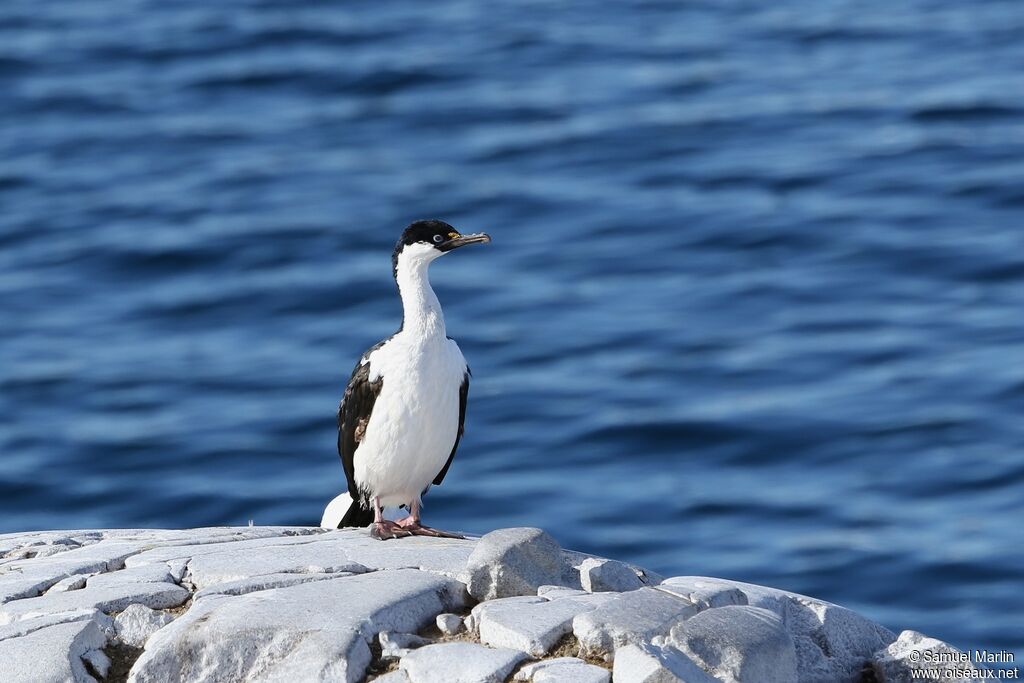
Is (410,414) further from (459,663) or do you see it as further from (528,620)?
(459,663)

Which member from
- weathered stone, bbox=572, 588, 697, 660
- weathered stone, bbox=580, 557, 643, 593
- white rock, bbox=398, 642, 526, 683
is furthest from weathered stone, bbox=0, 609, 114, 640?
weathered stone, bbox=580, 557, 643, 593

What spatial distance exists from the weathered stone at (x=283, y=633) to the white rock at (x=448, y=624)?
0.18ft

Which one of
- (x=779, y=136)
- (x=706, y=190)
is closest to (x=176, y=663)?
(x=706, y=190)

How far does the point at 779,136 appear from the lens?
20.8 meters

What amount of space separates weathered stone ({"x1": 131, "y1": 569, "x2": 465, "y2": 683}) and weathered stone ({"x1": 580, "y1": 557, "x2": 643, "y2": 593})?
78 cm

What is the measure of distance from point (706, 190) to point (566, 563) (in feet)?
40.7

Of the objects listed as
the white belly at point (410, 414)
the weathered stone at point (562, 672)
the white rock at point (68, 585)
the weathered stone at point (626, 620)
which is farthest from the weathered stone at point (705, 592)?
the white rock at point (68, 585)

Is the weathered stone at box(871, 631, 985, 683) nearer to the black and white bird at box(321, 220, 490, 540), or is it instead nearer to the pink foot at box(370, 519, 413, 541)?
the black and white bird at box(321, 220, 490, 540)

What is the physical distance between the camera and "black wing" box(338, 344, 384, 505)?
8562 millimetres

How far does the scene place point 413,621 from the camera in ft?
22.6

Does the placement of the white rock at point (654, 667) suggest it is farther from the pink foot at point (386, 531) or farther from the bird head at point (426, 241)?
the bird head at point (426, 241)

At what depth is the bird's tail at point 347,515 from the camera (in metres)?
9.12

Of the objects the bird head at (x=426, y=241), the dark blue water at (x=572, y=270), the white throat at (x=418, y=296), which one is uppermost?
the bird head at (x=426, y=241)

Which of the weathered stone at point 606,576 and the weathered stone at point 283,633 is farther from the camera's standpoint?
the weathered stone at point 606,576
